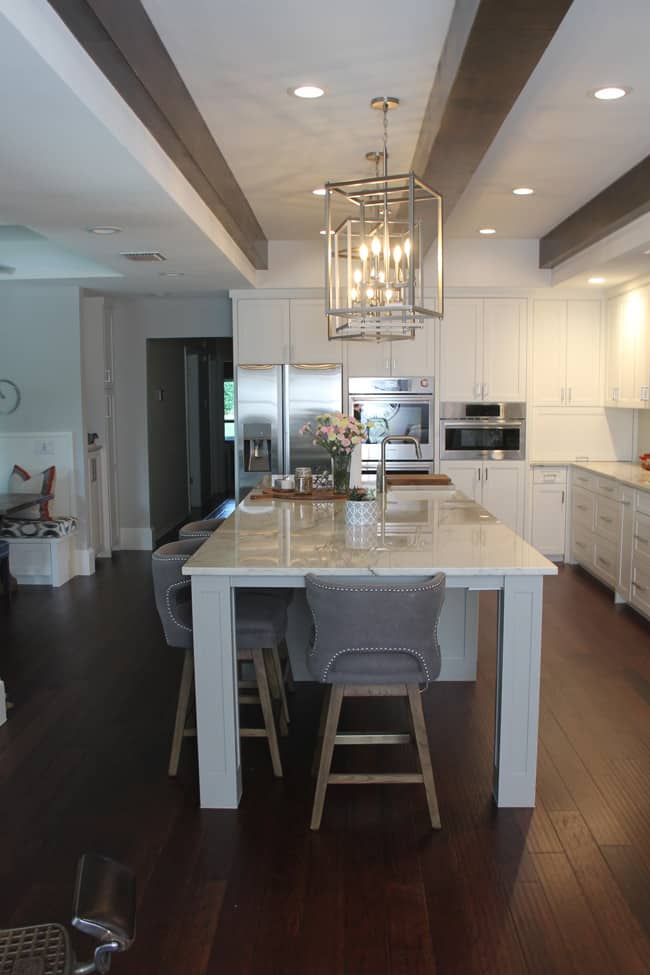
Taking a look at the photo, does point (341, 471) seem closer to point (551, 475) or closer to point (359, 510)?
point (359, 510)

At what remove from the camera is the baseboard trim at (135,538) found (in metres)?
7.87

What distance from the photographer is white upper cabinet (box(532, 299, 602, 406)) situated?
22.7ft

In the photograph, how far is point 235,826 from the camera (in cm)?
286

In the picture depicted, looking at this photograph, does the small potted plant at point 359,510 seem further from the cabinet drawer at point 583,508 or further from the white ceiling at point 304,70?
the cabinet drawer at point 583,508

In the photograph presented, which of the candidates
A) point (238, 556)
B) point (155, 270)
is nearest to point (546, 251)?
point (155, 270)

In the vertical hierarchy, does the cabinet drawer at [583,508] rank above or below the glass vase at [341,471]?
below

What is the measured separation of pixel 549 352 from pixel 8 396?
4542 mm

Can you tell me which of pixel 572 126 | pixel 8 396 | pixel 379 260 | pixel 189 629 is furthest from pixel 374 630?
pixel 8 396

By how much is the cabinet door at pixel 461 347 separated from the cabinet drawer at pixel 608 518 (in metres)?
1.44

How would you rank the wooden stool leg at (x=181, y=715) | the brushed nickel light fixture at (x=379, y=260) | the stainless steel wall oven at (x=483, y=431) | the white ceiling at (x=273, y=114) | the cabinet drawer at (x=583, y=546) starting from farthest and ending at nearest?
the stainless steel wall oven at (x=483, y=431) < the cabinet drawer at (x=583, y=546) < the wooden stool leg at (x=181, y=715) < the brushed nickel light fixture at (x=379, y=260) < the white ceiling at (x=273, y=114)

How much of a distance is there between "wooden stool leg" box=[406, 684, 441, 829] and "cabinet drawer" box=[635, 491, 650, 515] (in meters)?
2.99

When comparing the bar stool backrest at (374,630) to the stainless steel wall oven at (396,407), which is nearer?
the bar stool backrest at (374,630)

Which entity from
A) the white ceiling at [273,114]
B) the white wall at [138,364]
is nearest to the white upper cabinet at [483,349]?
the white ceiling at [273,114]

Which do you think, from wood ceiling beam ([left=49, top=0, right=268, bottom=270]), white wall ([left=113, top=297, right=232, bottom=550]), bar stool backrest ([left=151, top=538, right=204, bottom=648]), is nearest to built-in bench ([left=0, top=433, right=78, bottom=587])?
white wall ([left=113, top=297, right=232, bottom=550])
